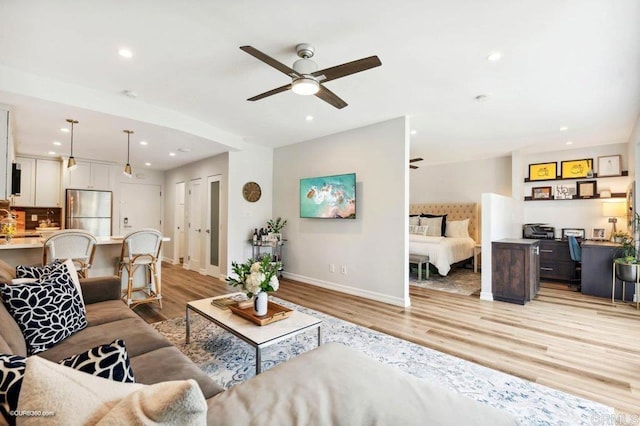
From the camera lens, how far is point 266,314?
94.1 inches

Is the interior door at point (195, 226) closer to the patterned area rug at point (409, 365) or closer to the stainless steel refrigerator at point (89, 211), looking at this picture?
the stainless steel refrigerator at point (89, 211)

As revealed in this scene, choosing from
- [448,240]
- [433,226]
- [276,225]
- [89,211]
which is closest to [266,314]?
[276,225]

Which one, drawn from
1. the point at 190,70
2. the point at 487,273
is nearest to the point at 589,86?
the point at 487,273

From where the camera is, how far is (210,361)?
2.53 metres

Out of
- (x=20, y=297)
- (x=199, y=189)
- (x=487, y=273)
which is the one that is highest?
(x=199, y=189)

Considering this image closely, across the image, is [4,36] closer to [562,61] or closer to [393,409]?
[393,409]

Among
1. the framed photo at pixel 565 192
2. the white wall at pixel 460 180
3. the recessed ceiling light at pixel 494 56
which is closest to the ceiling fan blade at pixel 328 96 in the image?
the recessed ceiling light at pixel 494 56

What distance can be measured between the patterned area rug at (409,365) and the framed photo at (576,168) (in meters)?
5.29

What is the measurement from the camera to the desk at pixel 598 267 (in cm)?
455

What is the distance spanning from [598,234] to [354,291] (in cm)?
487

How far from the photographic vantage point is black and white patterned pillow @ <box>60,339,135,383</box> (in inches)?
32.5

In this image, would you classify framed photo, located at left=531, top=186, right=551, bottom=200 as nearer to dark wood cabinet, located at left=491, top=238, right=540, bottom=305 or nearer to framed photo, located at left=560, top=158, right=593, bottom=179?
framed photo, located at left=560, top=158, right=593, bottom=179

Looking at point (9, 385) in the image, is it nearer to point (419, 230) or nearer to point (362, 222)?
point (362, 222)

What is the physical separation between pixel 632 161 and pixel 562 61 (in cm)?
329
